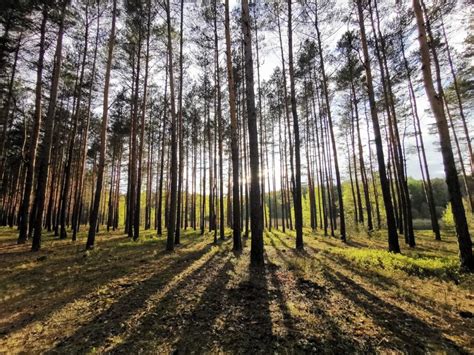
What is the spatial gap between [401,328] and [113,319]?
4452 millimetres

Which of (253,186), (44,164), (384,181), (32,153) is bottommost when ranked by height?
(253,186)

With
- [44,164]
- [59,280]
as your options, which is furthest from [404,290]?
[44,164]

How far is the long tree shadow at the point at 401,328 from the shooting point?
10.1 ft

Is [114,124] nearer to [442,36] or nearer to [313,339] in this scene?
[313,339]

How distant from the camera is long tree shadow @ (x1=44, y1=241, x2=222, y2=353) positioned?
3380 mm

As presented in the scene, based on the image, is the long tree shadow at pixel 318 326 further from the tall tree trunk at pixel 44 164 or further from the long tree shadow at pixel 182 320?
the tall tree trunk at pixel 44 164

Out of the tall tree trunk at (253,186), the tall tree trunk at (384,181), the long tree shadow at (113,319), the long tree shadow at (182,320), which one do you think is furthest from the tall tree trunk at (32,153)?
the tall tree trunk at (384,181)

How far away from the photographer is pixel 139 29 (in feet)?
47.7

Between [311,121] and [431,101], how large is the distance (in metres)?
17.1

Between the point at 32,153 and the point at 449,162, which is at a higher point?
the point at 32,153

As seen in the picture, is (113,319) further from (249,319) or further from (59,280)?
(59,280)

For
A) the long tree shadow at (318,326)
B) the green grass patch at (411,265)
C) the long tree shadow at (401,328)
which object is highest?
the green grass patch at (411,265)

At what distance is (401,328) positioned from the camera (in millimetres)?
3523

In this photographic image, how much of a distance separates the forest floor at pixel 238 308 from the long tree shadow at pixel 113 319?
0.02 m
